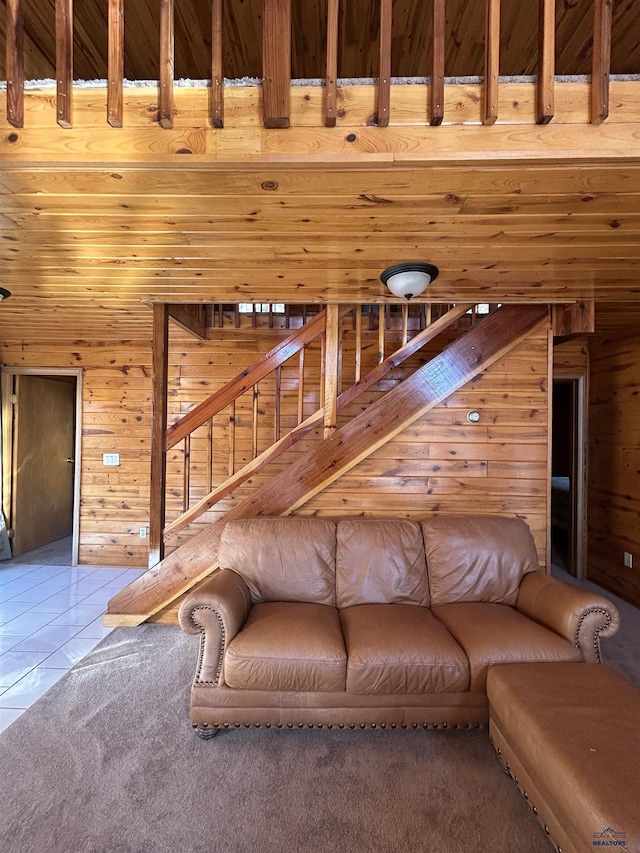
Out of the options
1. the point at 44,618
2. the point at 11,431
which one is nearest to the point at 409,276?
the point at 44,618

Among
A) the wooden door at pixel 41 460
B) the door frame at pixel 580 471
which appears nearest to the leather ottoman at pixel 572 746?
the door frame at pixel 580 471

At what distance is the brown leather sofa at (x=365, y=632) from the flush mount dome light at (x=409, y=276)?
60.6 inches

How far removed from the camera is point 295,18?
2137mm

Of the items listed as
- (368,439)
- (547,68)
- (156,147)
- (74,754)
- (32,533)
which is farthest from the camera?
(32,533)

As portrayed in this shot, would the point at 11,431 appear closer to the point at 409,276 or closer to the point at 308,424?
the point at 308,424

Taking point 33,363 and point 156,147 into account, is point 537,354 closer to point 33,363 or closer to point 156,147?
point 156,147

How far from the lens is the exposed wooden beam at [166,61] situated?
128cm

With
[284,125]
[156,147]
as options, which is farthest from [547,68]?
[156,147]

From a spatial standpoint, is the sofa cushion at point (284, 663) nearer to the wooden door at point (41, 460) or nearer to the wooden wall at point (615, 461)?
the wooden wall at point (615, 461)

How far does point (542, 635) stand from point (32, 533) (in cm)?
531

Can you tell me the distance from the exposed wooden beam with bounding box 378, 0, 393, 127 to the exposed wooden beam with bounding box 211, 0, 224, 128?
0.52m

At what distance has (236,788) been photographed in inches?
61.9

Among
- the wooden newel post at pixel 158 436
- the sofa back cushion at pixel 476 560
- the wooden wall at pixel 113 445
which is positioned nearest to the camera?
the sofa back cushion at pixel 476 560

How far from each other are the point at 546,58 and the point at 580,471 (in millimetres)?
3719
